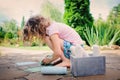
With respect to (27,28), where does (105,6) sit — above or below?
above

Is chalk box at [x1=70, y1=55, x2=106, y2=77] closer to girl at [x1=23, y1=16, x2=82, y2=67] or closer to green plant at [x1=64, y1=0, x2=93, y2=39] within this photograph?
girl at [x1=23, y1=16, x2=82, y2=67]

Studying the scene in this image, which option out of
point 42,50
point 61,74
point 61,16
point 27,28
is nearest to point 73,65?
point 61,74

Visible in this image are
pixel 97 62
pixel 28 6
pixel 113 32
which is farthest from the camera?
pixel 113 32

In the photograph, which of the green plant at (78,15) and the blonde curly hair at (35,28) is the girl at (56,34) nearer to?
the blonde curly hair at (35,28)

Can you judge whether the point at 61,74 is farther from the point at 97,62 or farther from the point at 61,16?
the point at 61,16

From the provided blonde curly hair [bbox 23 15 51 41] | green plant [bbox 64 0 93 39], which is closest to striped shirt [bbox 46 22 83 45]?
blonde curly hair [bbox 23 15 51 41]

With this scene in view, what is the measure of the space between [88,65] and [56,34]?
0.54m

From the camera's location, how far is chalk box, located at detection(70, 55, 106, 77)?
2234 millimetres

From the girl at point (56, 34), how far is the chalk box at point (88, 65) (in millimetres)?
370

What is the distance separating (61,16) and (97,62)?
270 cm

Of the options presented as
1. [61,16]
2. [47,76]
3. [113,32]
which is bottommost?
[47,76]

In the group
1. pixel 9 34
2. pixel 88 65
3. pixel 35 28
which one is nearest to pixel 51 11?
pixel 9 34

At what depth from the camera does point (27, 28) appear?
2.84 metres

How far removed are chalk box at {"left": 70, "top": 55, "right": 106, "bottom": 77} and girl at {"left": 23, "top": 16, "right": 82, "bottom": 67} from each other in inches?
14.6
